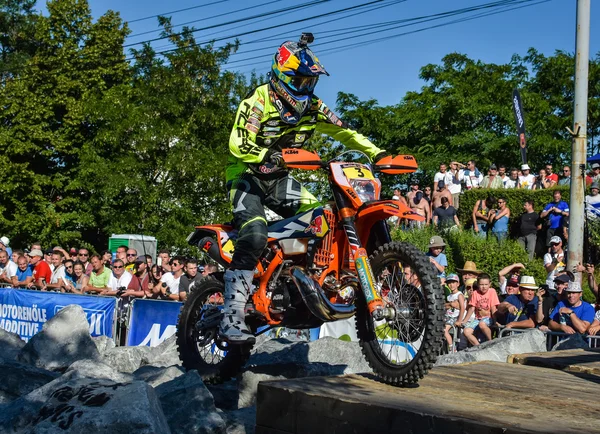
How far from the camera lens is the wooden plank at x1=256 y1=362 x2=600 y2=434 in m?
3.97

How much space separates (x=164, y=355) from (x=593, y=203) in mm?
10198

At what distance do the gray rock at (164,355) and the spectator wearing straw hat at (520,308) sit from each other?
173 inches

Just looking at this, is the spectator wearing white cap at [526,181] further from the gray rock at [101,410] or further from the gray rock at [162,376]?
the gray rock at [101,410]

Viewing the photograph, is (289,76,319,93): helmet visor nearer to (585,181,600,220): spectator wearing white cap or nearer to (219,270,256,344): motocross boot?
(219,270,256,344): motocross boot

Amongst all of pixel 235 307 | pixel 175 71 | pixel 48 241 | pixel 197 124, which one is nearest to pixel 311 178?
pixel 197 124

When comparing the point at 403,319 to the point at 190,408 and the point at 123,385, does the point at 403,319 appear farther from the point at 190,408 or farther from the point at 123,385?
the point at 123,385

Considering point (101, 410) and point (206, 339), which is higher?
point (206, 339)

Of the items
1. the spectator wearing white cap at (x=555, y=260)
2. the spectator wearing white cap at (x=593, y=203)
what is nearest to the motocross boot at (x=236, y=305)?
the spectator wearing white cap at (x=555, y=260)

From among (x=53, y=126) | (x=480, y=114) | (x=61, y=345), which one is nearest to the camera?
(x=61, y=345)

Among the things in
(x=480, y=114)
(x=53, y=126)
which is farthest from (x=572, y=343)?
(x=53, y=126)

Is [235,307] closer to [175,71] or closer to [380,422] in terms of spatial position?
[380,422]

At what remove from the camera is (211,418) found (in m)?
5.25

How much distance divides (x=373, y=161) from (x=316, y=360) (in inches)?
117

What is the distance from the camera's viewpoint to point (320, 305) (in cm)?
564
